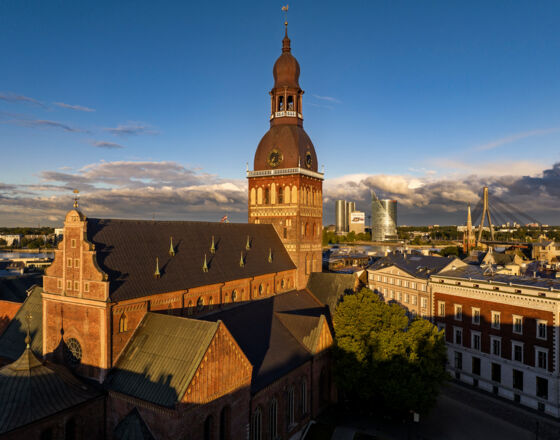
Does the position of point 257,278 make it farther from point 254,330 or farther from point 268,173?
point 268,173

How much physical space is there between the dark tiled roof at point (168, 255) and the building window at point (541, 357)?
30.2m

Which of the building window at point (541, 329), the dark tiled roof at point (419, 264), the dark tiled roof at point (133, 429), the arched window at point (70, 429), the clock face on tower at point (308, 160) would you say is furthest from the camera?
the dark tiled roof at point (419, 264)

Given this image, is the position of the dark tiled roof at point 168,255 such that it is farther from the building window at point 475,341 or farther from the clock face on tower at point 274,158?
the building window at point 475,341

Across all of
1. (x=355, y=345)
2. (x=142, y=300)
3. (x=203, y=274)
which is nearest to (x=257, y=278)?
(x=203, y=274)

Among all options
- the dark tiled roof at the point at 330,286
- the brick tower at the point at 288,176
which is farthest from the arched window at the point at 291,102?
the dark tiled roof at the point at 330,286

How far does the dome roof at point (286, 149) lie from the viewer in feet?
182

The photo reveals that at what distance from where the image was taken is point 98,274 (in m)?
28.8

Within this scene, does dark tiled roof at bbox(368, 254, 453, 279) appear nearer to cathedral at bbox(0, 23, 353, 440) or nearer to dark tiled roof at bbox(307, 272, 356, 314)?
dark tiled roof at bbox(307, 272, 356, 314)

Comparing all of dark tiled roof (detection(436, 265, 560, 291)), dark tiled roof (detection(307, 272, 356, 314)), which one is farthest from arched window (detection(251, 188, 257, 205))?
dark tiled roof (detection(436, 265, 560, 291))

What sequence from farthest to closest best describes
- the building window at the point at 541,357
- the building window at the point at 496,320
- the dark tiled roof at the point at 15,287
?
the dark tiled roof at the point at 15,287 → the building window at the point at 496,320 → the building window at the point at 541,357

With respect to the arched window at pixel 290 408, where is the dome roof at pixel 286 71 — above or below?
above

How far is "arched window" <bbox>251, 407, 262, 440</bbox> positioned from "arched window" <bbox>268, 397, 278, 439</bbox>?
51.8 inches

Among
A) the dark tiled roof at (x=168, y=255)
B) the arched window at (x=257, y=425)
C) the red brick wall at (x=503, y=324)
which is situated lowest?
the arched window at (x=257, y=425)

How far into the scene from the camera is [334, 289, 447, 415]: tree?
36.3 m
